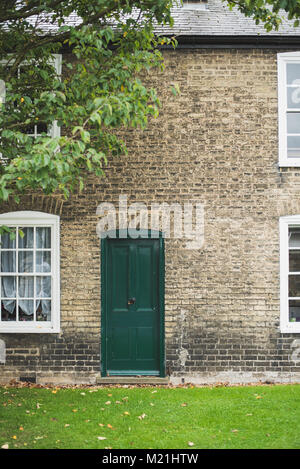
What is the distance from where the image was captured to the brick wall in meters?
8.77

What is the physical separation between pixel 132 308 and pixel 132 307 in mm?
19

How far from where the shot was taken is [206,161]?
8.89m

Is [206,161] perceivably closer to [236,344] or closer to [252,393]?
[236,344]

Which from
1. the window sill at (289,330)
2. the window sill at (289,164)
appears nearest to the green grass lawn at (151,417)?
the window sill at (289,330)

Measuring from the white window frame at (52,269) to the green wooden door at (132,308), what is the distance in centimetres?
89

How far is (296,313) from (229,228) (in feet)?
6.84

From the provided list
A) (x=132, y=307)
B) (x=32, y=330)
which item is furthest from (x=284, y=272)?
(x=32, y=330)

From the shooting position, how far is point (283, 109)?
893 centimetres

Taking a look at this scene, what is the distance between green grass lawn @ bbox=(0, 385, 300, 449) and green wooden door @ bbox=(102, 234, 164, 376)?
59 cm

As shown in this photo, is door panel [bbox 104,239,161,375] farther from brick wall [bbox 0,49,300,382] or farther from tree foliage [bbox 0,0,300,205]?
tree foliage [bbox 0,0,300,205]

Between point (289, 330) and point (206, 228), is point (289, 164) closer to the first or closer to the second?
point (206, 228)

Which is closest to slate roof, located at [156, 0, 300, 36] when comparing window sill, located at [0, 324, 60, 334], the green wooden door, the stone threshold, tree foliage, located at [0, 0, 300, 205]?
tree foliage, located at [0, 0, 300, 205]

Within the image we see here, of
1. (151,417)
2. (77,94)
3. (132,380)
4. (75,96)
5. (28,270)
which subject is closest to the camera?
(77,94)

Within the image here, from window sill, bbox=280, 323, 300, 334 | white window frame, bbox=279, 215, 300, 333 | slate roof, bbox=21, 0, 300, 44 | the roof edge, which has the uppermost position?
slate roof, bbox=21, 0, 300, 44
